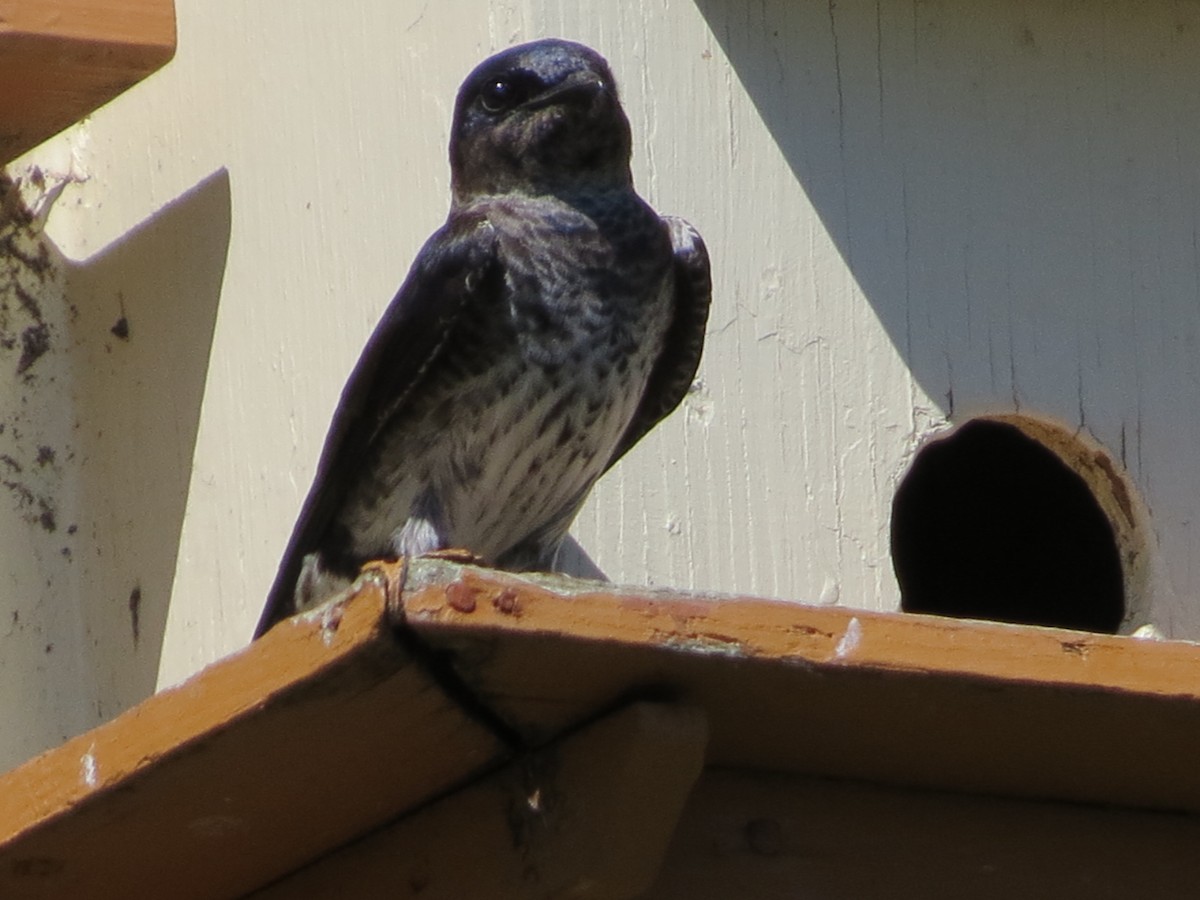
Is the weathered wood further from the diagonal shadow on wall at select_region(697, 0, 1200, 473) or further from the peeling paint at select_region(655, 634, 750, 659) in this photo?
the diagonal shadow on wall at select_region(697, 0, 1200, 473)

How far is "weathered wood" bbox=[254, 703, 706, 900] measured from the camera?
5.39ft

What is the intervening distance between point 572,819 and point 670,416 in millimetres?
890

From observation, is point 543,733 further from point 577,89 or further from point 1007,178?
point 1007,178

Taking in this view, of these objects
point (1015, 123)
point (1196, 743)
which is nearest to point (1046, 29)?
point (1015, 123)

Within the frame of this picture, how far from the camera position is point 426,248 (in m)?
2.42

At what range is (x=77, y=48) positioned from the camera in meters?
2.63

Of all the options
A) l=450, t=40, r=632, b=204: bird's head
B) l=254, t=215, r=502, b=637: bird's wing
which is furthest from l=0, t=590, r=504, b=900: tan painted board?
l=450, t=40, r=632, b=204: bird's head

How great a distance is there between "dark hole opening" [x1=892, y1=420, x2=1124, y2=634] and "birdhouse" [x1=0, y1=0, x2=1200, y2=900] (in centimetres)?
75

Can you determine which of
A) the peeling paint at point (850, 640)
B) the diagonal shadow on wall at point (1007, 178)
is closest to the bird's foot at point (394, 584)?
the peeling paint at point (850, 640)

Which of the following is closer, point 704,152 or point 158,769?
point 158,769

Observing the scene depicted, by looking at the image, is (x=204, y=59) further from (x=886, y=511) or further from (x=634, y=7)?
(x=886, y=511)

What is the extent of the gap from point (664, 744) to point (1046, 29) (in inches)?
52.2

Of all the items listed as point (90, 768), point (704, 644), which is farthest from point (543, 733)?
point (90, 768)

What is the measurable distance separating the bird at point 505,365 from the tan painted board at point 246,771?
574mm
